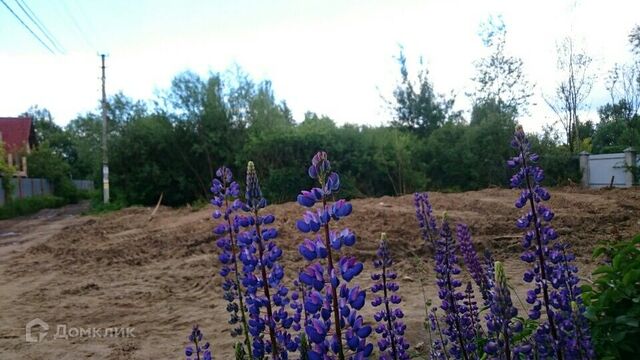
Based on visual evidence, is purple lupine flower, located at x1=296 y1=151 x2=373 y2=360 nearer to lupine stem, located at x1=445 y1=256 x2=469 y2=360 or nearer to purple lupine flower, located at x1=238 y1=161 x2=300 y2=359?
purple lupine flower, located at x1=238 y1=161 x2=300 y2=359

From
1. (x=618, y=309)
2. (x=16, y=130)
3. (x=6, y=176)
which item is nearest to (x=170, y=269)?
(x=618, y=309)

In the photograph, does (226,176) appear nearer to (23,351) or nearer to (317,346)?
(317,346)

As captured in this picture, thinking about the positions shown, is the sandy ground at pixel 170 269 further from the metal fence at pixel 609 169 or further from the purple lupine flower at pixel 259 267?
the metal fence at pixel 609 169

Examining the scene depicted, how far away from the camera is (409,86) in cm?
3172

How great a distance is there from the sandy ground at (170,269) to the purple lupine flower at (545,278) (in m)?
3.17

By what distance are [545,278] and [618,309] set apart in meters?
0.69

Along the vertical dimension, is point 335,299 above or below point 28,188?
below

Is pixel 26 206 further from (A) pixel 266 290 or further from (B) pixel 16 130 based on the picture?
(A) pixel 266 290

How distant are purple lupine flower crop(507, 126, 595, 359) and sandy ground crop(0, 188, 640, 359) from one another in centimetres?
317

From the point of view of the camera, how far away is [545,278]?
2084 millimetres

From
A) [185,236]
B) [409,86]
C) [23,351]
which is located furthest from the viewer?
[409,86]

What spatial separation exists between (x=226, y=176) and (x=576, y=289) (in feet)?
6.20

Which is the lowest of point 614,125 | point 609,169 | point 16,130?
point 609,169

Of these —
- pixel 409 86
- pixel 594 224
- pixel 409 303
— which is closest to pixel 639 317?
pixel 409 303
